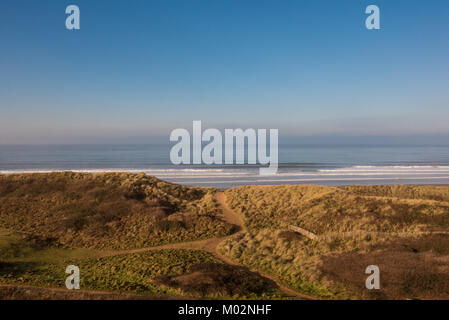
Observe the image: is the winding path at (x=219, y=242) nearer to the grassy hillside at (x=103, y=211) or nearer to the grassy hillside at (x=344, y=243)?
the grassy hillside at (x=344, y=243)

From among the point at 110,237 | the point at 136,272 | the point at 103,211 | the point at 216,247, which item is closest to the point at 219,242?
the point at 216,247

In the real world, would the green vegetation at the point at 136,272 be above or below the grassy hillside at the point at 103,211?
below

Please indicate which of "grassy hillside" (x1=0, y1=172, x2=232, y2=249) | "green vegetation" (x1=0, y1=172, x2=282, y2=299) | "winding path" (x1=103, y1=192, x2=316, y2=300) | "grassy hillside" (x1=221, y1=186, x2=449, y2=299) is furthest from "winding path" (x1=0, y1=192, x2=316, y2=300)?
"grassy hillside" (x1=0, y1=172, x2=232, y2=249)

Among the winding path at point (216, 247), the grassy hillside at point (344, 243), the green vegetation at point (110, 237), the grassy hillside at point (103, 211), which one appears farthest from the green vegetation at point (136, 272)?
the grassy hillside at point (344, 243)

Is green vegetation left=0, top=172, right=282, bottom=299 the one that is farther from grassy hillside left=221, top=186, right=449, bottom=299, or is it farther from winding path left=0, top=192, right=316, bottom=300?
grassy hillside left=221, top=186, right=449, bottom=299

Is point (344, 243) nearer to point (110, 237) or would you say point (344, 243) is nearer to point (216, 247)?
point (216, 247)
